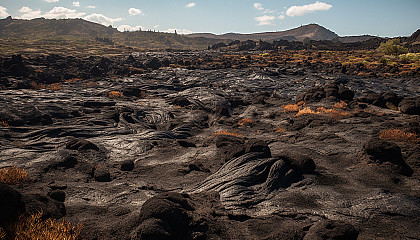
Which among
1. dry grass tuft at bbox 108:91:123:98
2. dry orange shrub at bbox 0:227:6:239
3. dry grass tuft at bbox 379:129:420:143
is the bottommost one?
dry grass tuft at bbox 379:129:420:143

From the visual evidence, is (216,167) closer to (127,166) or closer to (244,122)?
(127,166)

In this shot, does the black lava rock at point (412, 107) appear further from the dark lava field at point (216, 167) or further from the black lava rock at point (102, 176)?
the black lava rock at point (102, 176)

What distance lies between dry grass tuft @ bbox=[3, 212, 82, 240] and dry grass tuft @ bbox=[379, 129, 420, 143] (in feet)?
54.7

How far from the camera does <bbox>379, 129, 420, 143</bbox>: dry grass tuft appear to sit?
13.5 m

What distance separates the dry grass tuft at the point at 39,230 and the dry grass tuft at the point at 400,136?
1667 centimetres

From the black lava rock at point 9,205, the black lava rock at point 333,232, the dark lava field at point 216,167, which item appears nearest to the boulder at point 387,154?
the dark lava field at point 216,167

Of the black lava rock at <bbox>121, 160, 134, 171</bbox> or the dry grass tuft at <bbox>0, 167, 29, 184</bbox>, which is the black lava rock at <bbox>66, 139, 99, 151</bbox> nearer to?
the black lava rock at <bbox>121, 160, 134, 171</bbox>

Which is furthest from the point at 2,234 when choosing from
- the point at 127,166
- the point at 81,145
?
the point at 81,145

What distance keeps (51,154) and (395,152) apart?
18.1m

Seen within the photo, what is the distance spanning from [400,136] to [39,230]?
58.3 ft

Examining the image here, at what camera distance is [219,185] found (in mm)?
10320

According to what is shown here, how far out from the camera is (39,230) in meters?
6.34

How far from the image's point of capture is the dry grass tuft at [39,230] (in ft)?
19.7

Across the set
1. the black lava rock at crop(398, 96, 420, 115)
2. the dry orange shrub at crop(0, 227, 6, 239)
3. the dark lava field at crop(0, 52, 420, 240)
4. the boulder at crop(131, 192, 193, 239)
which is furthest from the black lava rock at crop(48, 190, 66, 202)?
the black lava rock at crop(398, 96, 420, 115)
